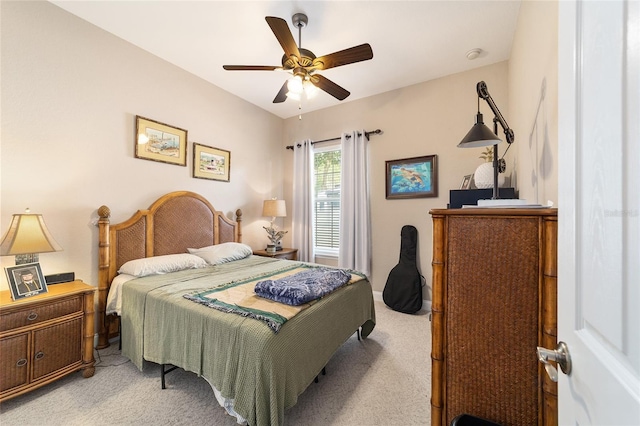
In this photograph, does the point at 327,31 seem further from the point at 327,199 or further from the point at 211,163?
the point at 327,199

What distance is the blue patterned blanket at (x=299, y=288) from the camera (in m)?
1.70

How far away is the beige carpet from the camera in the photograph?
1.58 meters

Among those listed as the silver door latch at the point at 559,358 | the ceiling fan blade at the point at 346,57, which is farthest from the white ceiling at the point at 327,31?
the silver door latch at the point at 559,358

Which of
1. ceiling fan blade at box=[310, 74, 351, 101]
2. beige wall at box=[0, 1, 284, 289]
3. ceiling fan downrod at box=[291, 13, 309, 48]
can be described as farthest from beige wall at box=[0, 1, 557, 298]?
ceiling fan downrod at box=[291, 13, 309, 48]

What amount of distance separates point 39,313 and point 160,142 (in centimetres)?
192

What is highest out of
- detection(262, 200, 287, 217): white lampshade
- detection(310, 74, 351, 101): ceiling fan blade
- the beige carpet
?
detection(310, 74, 351, 101): ceiling fan blade

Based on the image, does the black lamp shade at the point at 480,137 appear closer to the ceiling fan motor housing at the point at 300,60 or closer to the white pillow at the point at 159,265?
the ceiling fan motor housing at the point at 300,60

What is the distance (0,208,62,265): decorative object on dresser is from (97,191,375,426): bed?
491 mm

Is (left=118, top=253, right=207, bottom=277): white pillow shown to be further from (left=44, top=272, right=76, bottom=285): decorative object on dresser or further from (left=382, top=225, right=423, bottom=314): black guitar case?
(left=382, top=225, right=423, bottom=314): black guitar case

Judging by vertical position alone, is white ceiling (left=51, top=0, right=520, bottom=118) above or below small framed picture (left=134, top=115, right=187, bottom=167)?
above

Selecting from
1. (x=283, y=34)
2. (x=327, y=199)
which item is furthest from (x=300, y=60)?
(x=327, y=199)

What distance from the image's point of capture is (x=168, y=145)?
118 inches

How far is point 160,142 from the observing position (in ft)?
9.60

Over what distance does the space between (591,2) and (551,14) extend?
120 cm
